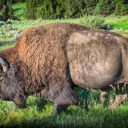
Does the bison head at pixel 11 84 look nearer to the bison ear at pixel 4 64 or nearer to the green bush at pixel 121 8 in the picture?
the bison ear at pixel 4 64

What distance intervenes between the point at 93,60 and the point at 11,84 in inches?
59.2

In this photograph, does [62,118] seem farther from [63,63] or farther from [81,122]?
[63,63]

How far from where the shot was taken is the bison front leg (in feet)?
14.0

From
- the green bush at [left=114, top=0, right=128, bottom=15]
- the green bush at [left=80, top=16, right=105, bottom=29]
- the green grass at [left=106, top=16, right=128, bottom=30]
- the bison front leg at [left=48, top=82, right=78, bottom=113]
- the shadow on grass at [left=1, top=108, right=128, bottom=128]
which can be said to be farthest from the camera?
the green bush at [left=114, top=0, right=128, bottom=15]

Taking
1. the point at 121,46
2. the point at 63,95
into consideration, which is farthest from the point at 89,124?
the point at 121,46

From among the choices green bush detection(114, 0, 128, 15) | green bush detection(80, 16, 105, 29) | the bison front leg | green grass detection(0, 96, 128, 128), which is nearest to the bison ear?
green grass detection(0, 96, 128, 128)

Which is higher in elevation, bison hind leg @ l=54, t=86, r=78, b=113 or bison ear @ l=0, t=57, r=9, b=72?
bison ear @ l=0, t=57, r=9, b=72

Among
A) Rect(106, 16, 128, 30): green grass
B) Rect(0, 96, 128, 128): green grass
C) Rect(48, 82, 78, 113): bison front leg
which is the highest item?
Rect(48, 82, 78, 113): bison front leg

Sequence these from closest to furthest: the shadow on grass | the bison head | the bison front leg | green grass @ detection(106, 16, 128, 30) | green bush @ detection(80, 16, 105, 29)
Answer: the shadow on grass, the bison front leg, the bison head, green bush @ detection(80, 16, 105, 29), green grass @ detection(106, 16, 128, 30)

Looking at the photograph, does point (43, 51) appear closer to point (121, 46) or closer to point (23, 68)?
point (23, 68)

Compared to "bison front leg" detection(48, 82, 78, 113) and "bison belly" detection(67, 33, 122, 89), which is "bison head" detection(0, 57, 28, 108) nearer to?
"bison front leg" detection(48, 82, 78, 113)

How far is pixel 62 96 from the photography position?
4254 mm

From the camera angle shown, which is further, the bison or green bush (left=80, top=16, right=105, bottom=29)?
green bush (left=80, top=16, right=105, bottom=29)

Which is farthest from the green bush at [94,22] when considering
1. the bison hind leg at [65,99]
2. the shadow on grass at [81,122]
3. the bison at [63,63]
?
the shadow on grass at [81,122]
